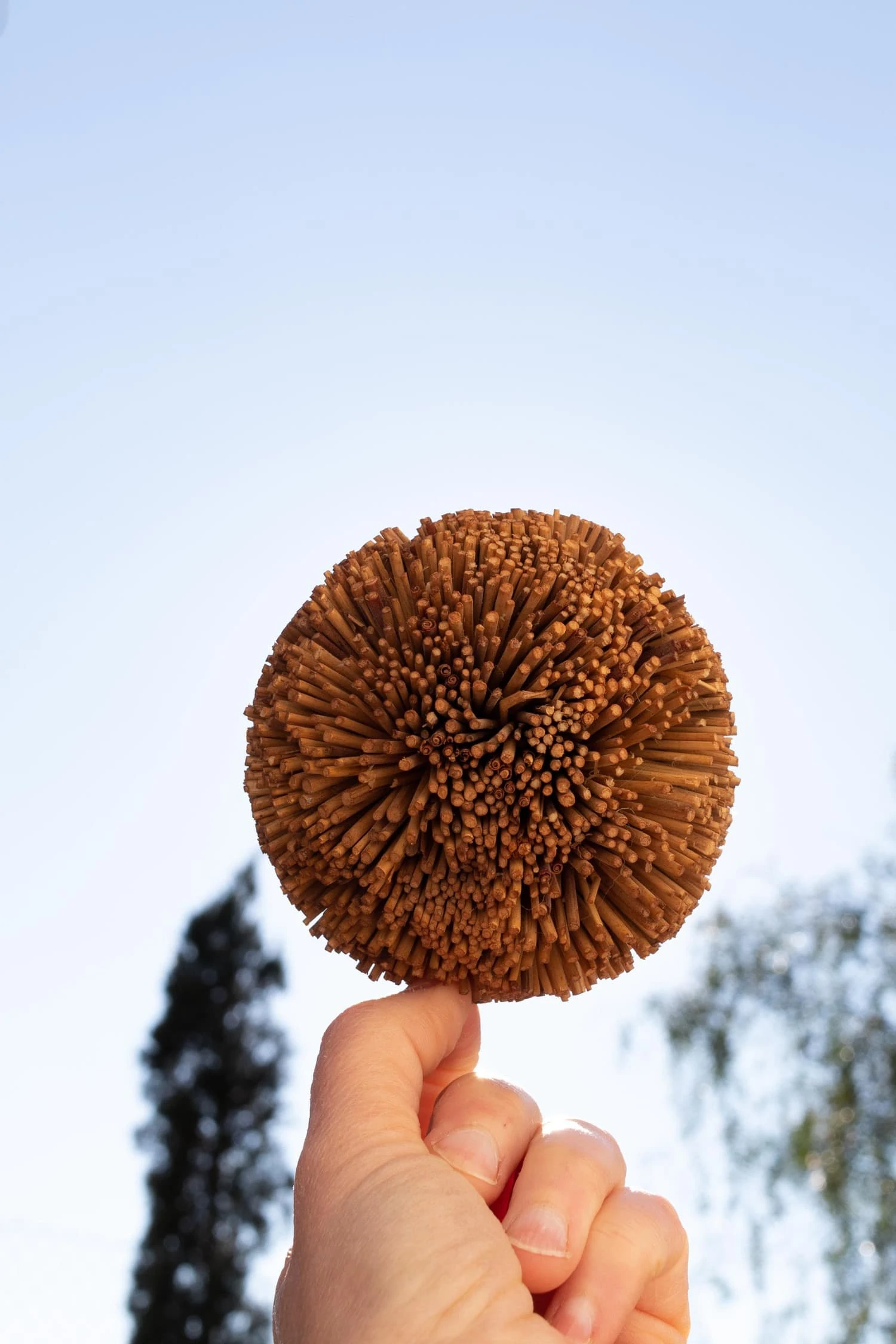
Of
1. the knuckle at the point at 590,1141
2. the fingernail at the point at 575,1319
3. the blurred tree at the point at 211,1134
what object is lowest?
the blurred tree at the point at 211,1134

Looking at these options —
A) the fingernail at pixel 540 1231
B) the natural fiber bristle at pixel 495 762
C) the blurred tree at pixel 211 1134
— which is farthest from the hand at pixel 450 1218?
the blurred tree at pixel 211 1134

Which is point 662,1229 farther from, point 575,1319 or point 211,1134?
point 211,1134

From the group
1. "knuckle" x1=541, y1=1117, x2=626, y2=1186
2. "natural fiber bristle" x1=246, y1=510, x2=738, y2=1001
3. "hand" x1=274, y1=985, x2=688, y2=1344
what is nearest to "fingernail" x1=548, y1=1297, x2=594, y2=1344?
"hand" x1=274, y1=985, x2=688, y2=1344

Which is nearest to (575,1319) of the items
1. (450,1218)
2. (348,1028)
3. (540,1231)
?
(540,1231)

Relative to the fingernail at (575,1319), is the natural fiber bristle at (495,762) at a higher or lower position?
higher

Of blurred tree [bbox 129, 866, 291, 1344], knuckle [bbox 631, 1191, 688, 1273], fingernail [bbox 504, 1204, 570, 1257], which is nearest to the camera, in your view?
fingernail [bbox 504, 1204, 570, 1257]

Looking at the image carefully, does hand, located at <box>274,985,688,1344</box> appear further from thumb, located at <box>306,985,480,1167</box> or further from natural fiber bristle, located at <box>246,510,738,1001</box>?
natural fiber bristle, located at <box>246,510,738,1001</box>

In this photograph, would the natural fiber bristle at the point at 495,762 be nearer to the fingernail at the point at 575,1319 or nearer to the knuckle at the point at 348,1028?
the knuckle at the point at 348,1028
